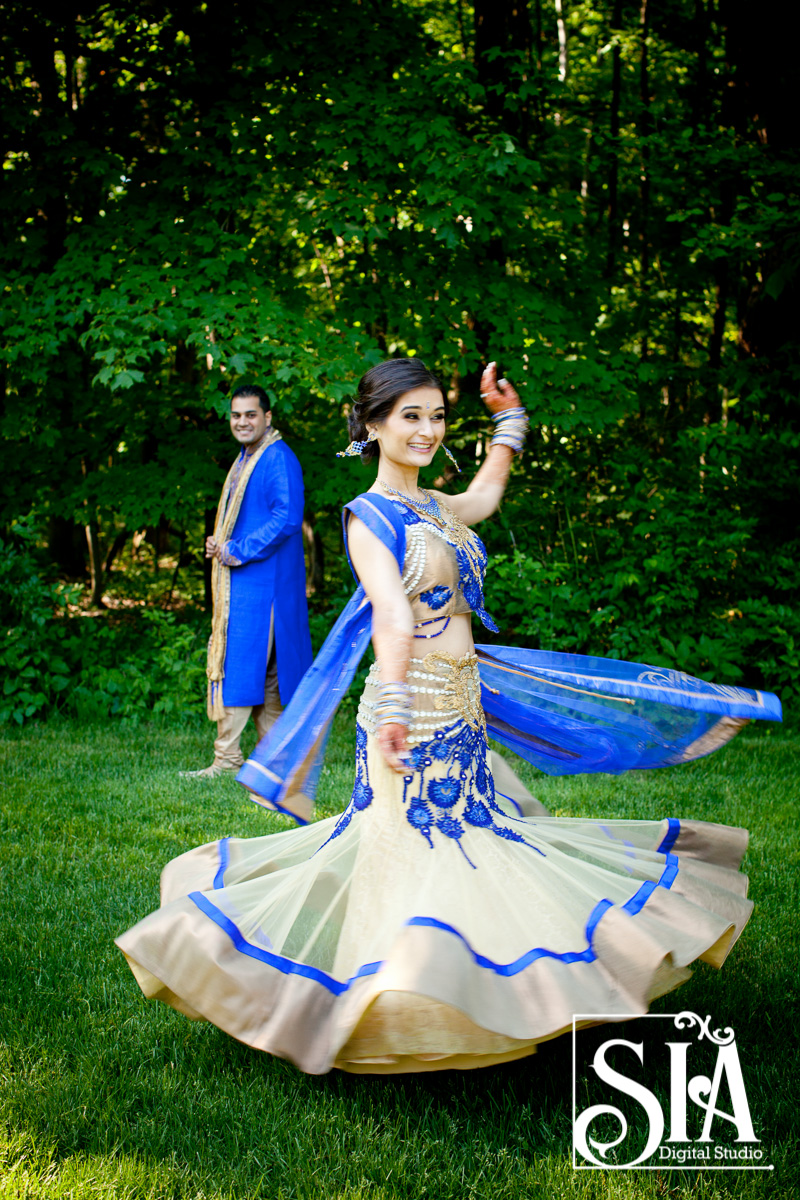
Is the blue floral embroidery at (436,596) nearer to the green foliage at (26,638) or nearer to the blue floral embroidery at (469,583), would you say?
the blue floral embroidery at (469,583)

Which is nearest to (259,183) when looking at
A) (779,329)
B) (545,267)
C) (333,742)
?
(545,267)

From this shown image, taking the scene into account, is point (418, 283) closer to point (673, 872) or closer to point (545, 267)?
point (545, 267)

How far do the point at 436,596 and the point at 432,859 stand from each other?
72 cm

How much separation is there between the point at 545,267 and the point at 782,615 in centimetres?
361

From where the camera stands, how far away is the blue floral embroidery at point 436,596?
277 cm

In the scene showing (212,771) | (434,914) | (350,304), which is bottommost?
(212,771)

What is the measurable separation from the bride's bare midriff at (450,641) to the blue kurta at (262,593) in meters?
3.12

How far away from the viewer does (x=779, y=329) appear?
9.08 m

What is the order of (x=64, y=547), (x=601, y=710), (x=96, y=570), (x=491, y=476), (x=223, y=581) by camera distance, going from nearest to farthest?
(x=601, y=710)
(x=491, y=476)
(x=223, y=581)
(x=96, y=570)
(x=64, y=547)

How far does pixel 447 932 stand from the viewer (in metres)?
2.36

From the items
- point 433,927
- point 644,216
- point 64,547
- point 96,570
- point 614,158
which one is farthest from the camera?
point 64,547

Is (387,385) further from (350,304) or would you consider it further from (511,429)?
(350,304)

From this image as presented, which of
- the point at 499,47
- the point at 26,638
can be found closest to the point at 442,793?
the point at 26,638

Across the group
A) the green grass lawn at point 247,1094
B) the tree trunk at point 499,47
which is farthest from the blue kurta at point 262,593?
the tree trunk at point 499,47
